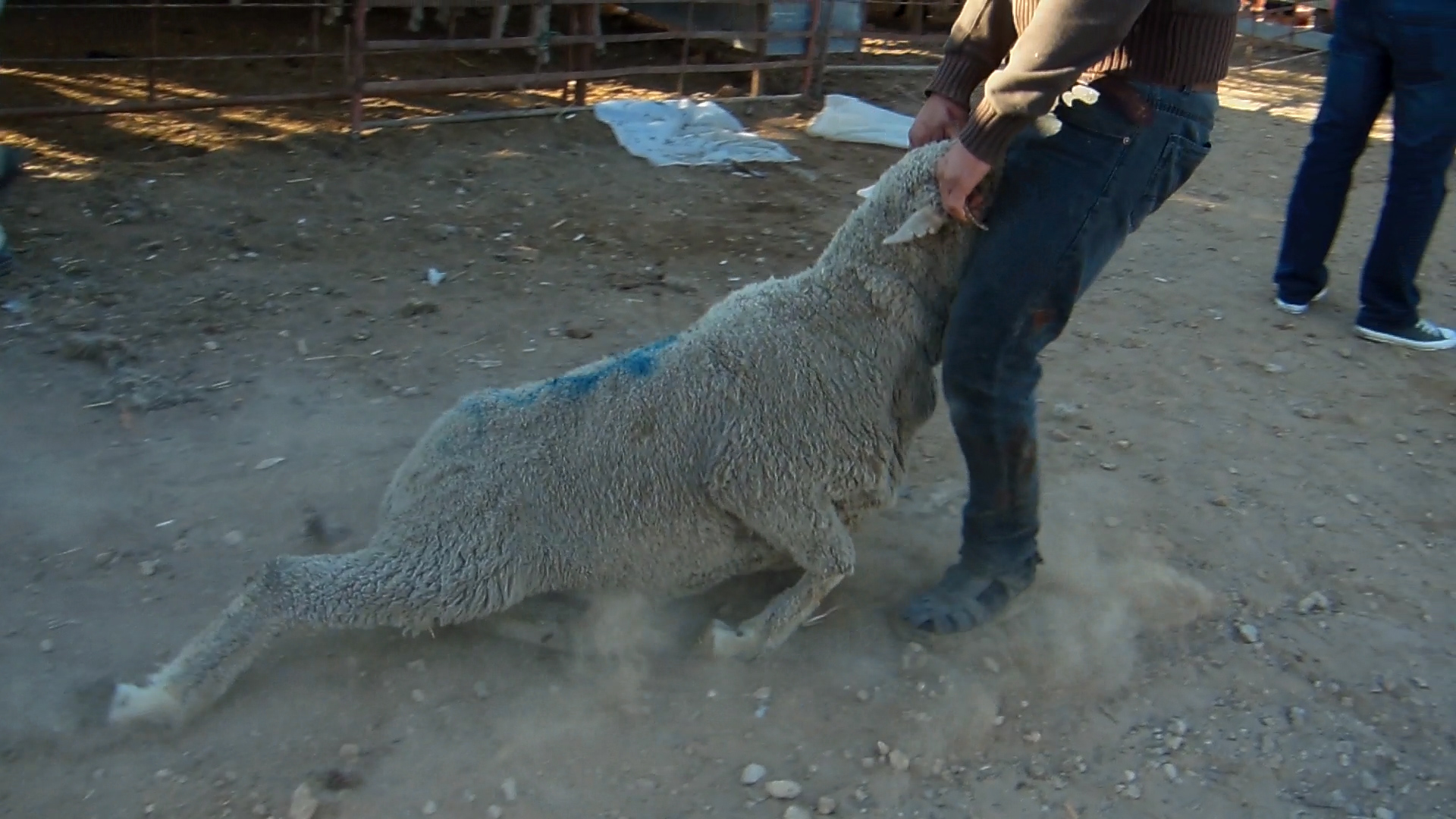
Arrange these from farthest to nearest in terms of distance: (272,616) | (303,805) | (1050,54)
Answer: (272,616) → (303,805) → (1050,54)

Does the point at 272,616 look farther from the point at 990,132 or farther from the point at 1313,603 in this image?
the point at 1313,603

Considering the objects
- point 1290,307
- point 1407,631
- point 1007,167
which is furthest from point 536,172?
point 1407,631

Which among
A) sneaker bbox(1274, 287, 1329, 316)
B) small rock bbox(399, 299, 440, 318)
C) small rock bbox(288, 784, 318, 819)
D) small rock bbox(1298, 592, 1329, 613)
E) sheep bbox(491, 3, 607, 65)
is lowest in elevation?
small rock bbox(288, 784, 318, 819)

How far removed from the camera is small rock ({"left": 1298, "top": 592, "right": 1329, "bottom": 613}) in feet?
10.5

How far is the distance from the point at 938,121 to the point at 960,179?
45 centimetres

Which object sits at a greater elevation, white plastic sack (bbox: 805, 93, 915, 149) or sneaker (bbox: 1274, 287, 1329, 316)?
white plastic sack (bbox: 805, 93, 915, 149)

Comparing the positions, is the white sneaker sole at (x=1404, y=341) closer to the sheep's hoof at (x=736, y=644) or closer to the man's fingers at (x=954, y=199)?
the man's fingers at (x=954, y=199)

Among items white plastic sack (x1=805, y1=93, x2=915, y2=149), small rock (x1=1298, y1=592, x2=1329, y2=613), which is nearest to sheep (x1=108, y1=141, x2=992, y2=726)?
small rock (x1=1298, y1=592, x2=1329, y2=613)

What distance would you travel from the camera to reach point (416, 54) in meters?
8.20

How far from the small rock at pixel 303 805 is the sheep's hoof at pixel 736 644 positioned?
36.9 inches

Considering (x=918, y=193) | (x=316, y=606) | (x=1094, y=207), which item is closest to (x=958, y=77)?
(x=918, y=193)

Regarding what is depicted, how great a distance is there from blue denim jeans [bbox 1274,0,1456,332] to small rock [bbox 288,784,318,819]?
14.5 feet

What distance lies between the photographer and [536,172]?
6.40 metres

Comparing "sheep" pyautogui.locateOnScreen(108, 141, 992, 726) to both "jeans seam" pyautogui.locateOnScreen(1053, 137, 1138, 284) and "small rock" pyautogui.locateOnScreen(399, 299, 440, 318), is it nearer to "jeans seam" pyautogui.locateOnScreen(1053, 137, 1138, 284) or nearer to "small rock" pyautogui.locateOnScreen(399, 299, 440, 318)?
"jeans seam" pyautogui.locateOnScreen(1053, 137, 1138, 284)
